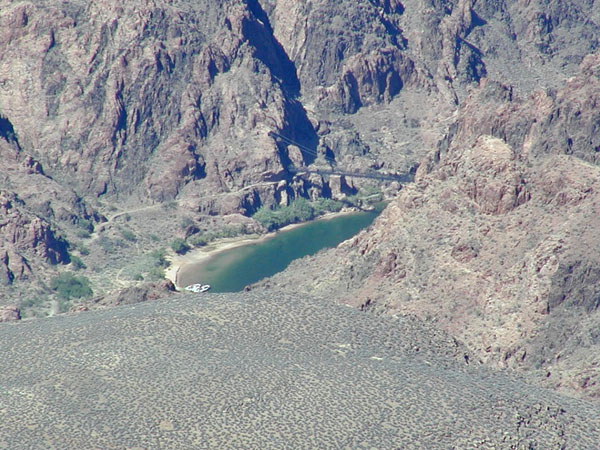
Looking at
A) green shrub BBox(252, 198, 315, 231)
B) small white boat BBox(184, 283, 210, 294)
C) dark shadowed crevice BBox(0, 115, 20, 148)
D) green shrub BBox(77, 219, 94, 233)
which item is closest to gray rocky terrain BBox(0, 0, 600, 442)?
green shrub BBox(77, 219, 94, 233)

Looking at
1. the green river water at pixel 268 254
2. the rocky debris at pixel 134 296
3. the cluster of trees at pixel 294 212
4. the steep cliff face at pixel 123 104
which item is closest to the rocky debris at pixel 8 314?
the rocky debris at pixel 134 296

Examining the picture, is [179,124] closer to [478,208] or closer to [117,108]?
[117,108]

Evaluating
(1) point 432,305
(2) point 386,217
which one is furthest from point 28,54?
(1) point 432,305

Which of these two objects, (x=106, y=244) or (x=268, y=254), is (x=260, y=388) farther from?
(x=106, y=244)

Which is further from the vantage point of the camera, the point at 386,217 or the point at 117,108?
the point at 117,108

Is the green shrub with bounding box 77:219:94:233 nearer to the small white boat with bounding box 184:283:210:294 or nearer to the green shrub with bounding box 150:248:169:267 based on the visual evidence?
the green shrub with bounding box 150:248:169:267
